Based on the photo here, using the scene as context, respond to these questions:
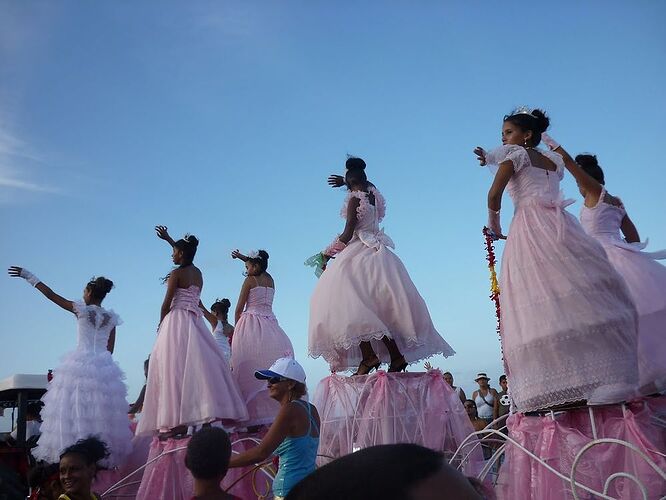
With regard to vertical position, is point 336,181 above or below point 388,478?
above

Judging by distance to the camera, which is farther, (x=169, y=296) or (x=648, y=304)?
(x=169, y=296)

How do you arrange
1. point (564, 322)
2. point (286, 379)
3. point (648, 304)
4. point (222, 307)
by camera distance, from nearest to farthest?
point (564, 322)
point (286, 379)
point (648, 304)
point (222, 307)

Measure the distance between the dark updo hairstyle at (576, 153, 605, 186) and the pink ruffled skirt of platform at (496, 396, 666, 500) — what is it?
2454mm

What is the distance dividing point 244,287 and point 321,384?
7.24ft

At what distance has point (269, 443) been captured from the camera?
4.09 m

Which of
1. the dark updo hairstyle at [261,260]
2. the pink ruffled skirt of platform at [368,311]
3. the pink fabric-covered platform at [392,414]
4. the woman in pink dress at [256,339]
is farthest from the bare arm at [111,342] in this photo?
the pink fabric-covered platform at [392,414]

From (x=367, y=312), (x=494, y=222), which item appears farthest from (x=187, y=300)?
(x=494, y=222)

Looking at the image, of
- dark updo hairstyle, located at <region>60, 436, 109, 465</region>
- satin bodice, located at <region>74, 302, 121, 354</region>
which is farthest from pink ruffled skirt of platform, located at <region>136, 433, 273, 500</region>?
satin bodice, located at <region>74, 302, 121, 354</region>

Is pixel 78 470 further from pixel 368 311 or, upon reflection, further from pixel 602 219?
pixel 602 219

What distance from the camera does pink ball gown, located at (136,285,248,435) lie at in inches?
A: 239

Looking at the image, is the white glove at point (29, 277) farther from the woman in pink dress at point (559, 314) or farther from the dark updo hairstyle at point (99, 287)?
the woman in pink dress at point (559, 314)

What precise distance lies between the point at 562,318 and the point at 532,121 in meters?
1.58

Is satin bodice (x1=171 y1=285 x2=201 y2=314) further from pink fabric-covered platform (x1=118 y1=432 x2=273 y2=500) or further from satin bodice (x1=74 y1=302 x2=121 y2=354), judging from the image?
pink fabric-covered platform (x1=118 y1=432 x2=273 y2=500)

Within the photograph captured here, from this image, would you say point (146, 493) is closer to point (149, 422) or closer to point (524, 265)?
point (149, 422)
